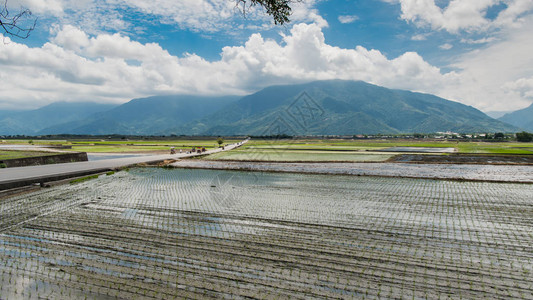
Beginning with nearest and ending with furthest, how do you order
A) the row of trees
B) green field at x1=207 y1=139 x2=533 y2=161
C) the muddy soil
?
the muddy soil → green field at x1=207 y1=139 x2=533 y2=161 → the row of trees

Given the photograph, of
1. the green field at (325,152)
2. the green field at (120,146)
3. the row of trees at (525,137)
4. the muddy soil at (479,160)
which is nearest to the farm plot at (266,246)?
the muddy soil at (479,160)

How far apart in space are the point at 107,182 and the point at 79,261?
43.9 ft

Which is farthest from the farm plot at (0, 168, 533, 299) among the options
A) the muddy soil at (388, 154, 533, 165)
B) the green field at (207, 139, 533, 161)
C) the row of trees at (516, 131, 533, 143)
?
the row of trees at (516, 131, 533, 143)

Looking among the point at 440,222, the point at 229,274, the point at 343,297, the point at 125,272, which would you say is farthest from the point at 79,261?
the point at 440,222

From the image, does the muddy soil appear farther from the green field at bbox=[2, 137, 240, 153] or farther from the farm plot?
the green field at bbox=[2, 137, 240, 153]

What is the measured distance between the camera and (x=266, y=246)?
320 inches

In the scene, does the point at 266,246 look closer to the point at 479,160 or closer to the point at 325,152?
the point at 479,160

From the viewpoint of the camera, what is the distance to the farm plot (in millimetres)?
6035

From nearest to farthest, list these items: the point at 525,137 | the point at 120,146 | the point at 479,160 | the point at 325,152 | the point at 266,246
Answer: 1. the point at 266,246
2. the point at 479,160
3. the point at 325,152
4. the point at 120,146
5. the point at 525,137

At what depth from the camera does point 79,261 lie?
23.6 feet

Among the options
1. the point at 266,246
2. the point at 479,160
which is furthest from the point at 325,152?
the point at 266,246

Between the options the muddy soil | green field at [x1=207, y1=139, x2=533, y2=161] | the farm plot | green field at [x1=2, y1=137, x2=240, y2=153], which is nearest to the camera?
the farm plot

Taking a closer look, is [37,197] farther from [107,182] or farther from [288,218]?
[288,218]

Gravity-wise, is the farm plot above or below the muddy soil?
below
